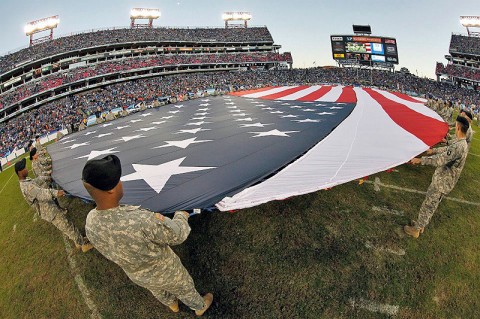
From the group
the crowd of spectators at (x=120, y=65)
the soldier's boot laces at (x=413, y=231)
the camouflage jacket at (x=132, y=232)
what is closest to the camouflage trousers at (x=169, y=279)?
the camouflage jacket at (x=132, y=232)

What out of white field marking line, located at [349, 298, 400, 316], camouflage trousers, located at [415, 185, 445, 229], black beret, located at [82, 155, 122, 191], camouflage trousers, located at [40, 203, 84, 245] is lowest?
white field marking line, located at [349, 298, 400, 316]

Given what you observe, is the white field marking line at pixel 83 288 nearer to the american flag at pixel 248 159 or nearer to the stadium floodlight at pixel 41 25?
the american flag at pixel 248 159

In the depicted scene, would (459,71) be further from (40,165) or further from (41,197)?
(41,197)

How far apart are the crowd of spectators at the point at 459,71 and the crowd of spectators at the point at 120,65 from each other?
116ft

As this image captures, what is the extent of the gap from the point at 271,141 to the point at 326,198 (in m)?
2.04

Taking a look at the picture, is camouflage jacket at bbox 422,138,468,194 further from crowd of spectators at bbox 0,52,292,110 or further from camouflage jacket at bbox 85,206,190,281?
crowd of spectators at bbox 0,52,292,110

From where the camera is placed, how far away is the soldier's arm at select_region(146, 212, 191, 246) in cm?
238

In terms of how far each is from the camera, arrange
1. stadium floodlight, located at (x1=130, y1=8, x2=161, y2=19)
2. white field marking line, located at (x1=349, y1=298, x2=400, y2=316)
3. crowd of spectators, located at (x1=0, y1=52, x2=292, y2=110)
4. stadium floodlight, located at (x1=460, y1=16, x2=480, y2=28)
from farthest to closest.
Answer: stadium floodlight, located at (x1=130, y1=8, x2=161, y2=19), stadium floodlight, located at (x1=460, y1=16, x2=480, y2=28), crowd of spectators, located at (x1=0, y1=52, x2=292, y2=110), white field marking line, located at (x1=349, y1=298, x2=400, y2=316)

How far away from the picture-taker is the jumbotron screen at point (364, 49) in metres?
39.9

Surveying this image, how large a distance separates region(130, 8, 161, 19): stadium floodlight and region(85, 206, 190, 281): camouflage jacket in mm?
74790

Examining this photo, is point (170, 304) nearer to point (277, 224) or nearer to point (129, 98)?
point (277, 224)

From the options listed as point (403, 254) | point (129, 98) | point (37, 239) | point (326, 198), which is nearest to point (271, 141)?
point (326, 198)

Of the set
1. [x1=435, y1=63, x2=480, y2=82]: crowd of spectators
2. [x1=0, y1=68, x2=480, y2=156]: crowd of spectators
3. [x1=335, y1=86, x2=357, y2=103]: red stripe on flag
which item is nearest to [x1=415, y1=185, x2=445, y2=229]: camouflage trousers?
[x1=335, y1=86, x2=357, y2=103]: red stripe on flag

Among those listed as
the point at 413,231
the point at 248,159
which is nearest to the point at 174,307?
the point at 248,159
